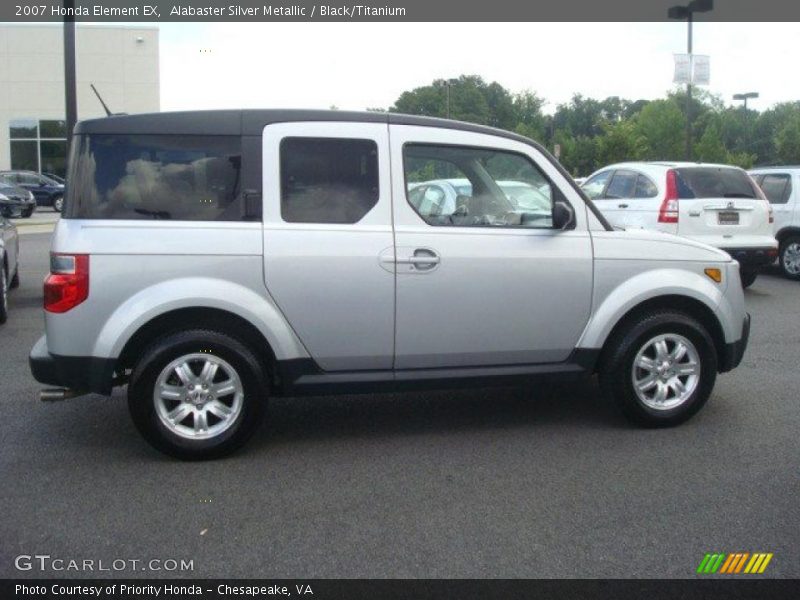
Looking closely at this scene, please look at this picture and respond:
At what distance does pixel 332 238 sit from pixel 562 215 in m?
1.43

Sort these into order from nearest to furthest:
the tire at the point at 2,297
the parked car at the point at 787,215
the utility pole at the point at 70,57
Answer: the tire at the point at 2,297
the utility pole at the point at 70,57
the parked car at the point at 787,215

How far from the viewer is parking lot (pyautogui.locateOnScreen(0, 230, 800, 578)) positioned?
4105 mm

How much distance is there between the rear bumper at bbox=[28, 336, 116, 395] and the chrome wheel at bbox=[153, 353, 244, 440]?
0.29 meters

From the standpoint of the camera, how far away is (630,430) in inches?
239

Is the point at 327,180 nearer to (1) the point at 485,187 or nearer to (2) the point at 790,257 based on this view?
(1) the point at 485,187

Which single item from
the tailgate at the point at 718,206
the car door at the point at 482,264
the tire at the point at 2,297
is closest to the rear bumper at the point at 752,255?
the tailgate at the point at 718,206

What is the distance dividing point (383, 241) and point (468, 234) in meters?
0.55

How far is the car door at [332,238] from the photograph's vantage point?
5414mm

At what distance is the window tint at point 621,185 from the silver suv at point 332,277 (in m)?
7.01

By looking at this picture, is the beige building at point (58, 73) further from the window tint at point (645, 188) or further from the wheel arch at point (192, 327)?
the wheel arch at point (192, 327)

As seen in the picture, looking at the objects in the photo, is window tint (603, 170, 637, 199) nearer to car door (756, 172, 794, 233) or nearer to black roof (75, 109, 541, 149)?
car door (756, 172, 794, 233)

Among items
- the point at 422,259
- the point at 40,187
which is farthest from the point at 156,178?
the point at 40,187

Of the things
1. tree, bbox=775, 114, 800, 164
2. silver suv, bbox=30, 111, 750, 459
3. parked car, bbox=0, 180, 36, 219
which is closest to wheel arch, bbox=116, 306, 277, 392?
silver suv, bbox=30, 111, 750, 459

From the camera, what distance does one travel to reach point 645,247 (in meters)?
6.02
